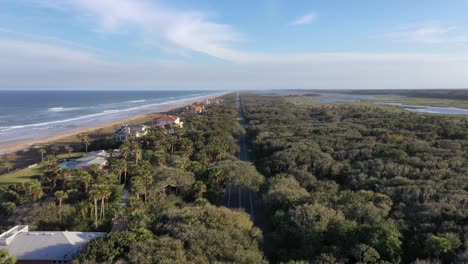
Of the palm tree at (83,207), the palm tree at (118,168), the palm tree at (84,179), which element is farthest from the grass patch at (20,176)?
the palm tree at (83,207)

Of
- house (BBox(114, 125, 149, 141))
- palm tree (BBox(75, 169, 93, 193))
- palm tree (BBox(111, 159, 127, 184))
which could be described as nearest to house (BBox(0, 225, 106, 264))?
palm tree (BBox(75, 169, 93, 193))

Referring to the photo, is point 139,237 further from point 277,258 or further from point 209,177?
point 209,177

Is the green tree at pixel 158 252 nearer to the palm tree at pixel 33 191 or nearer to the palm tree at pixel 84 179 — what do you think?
the palm tree at pixel 84 179

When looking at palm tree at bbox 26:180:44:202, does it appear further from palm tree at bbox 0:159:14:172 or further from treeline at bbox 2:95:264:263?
palm tree at bbox 0:159:14:172

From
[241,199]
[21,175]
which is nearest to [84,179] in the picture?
[241,199]

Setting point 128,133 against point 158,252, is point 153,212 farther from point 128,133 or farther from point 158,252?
point 128,133

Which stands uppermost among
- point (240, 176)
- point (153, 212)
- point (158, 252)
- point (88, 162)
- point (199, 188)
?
point (158, 252)
